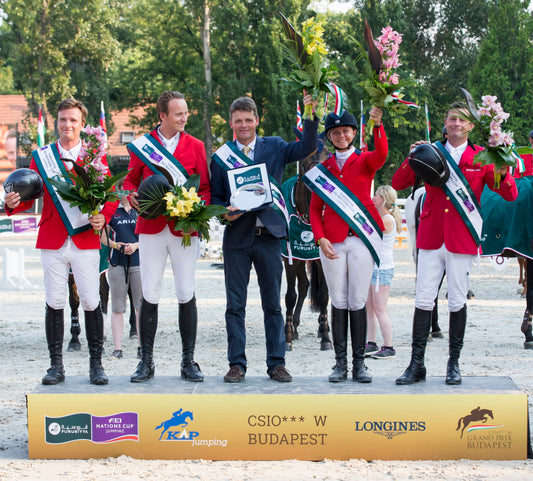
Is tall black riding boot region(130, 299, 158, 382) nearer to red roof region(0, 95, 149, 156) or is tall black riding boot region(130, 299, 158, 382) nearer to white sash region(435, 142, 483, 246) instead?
white sash region(435, 142, 483, 246)

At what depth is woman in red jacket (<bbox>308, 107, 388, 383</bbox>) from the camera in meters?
5.21

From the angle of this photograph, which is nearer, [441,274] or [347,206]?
[347,206]

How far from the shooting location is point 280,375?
5.19m

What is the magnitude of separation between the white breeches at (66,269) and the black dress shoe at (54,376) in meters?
0.44

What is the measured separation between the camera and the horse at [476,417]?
4594mm

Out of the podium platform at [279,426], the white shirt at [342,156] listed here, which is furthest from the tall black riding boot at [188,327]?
the white shirt at [342,156]

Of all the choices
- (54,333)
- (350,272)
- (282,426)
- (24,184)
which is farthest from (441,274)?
(24,184)

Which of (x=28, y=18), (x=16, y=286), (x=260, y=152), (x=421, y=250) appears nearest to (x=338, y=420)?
(x=421, y=250)

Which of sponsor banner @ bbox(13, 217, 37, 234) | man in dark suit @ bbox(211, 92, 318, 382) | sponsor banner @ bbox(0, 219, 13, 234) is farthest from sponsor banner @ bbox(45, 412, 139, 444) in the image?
sponsor banner @ bbox(13, 217, 37, 234)

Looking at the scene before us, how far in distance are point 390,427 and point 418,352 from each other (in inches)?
30.9

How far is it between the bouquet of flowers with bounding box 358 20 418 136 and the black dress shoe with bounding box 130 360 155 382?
2.21 meters

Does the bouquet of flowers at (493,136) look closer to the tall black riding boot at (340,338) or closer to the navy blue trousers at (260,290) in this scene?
the tall black riding boot at (340,338)

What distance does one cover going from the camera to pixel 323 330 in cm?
823

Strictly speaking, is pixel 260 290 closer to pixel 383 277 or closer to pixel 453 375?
pixel 453 375
